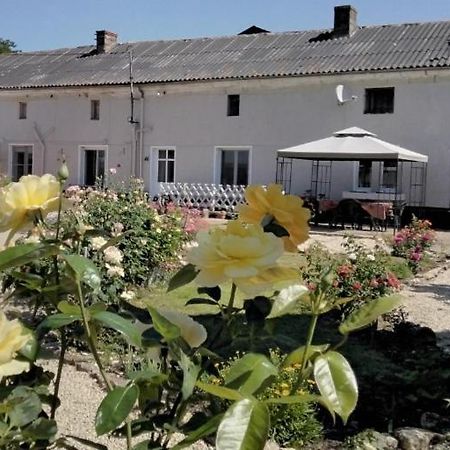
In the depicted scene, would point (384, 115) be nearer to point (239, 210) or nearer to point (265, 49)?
point (265, 49)

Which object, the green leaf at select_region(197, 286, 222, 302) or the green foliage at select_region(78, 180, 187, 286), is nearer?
the green leaf at select_region(197, 286, 222, 302)

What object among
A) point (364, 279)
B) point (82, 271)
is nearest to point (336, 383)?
point (82, 271)

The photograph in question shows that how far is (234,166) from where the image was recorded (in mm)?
23984

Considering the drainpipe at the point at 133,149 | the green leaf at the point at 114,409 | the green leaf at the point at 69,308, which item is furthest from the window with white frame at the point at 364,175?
the green leaf at the point at 114,409

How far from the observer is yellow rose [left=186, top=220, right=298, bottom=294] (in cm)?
110

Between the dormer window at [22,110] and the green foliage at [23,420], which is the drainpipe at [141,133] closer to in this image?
the dormer window at [22,110]

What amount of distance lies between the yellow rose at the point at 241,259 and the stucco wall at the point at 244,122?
19.4 metres

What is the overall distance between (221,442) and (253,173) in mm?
22427

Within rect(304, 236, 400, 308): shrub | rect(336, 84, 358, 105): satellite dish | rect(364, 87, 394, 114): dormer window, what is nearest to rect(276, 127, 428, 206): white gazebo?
rect(364, 87, 394, 114): dormer window

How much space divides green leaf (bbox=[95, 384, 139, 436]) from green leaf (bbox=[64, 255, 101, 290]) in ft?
0.68

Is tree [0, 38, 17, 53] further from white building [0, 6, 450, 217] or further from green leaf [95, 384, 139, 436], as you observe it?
green leaf [95, 384, 139, 436]

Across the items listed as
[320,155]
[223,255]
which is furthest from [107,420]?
[320,155]

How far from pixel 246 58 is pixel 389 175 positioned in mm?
7408

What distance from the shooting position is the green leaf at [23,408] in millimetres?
1155
